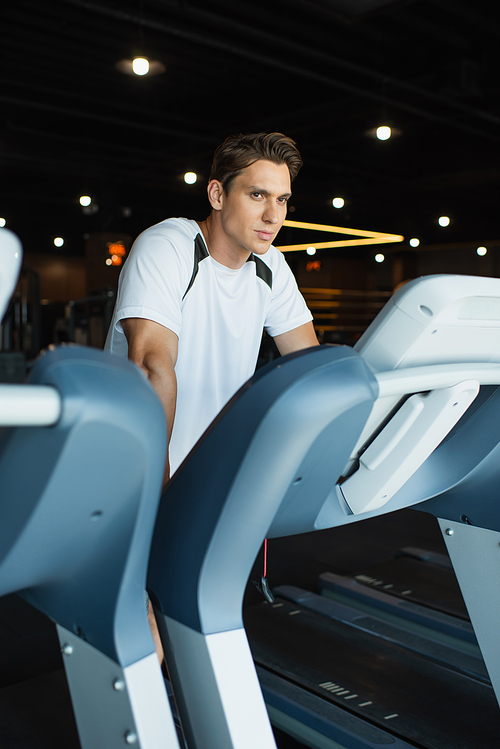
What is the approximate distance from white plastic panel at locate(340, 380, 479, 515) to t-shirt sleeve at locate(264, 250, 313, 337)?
0.87 metres

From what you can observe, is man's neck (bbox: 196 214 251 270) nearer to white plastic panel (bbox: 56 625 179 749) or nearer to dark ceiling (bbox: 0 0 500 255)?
white plastic panel (bbox: 56 625 179 749)

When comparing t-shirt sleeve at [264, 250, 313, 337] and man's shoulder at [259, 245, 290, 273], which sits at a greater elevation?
man's shoulder at [259, 245, 290, 273]

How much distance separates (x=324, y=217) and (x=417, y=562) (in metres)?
9.46

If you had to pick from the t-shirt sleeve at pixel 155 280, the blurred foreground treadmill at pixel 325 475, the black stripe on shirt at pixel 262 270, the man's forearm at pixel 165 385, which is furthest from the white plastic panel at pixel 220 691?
the black stripe on shirt at pixel 262 270

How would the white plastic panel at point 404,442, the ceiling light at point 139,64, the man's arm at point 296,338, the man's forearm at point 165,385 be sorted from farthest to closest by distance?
the ceiling light at point 139,64 < the man's arm at point 296,338 < the man's forearm at point 165,385 < the white plastic panel at point 404,442

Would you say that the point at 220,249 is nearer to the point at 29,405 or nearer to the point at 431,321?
the point at 431,321

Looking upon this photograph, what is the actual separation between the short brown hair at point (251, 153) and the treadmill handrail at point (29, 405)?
3.73 feet

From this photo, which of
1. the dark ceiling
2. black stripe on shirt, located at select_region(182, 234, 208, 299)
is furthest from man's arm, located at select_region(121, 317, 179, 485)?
the dark ceiling

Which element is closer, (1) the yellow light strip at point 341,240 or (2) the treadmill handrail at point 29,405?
(2) the treadmill handrail at point 29,405

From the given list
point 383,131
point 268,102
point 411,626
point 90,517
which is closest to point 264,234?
point 90,517

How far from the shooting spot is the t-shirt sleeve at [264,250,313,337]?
6.20 feet

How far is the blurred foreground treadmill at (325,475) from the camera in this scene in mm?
846

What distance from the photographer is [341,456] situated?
92 cm

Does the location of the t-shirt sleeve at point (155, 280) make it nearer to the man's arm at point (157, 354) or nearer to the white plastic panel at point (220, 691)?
the man's arm at point (157, 354)
